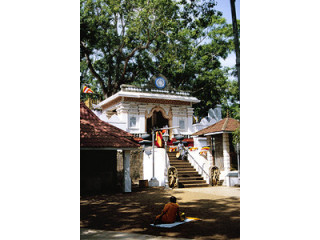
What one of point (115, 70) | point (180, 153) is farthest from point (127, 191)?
point (115, 70)

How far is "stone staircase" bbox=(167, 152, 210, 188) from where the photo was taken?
955 centimetres

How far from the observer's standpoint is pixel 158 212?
561 cm

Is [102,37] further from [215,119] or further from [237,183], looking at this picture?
[237,183]

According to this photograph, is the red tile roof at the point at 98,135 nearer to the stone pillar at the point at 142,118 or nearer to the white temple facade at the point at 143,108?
the white temple facade at the point at 143,108

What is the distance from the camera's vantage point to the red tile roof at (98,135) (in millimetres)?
7727

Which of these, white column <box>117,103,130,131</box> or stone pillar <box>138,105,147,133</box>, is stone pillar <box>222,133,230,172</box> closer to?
stone pillar <box>138,105,147,133</box>

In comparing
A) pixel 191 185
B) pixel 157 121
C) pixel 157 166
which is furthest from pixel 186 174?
pixel 157 121

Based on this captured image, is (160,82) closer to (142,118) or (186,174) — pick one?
(142,118)

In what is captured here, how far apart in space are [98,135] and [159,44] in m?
3.15

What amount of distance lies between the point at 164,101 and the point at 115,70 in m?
2.67

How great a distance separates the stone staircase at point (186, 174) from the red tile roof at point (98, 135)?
2176 mm

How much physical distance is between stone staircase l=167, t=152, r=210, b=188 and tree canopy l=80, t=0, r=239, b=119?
202 centimetres

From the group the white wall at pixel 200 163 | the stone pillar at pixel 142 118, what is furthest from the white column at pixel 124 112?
the white wall at pixel 200 163

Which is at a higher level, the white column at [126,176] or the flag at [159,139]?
the flag at [159,139]
